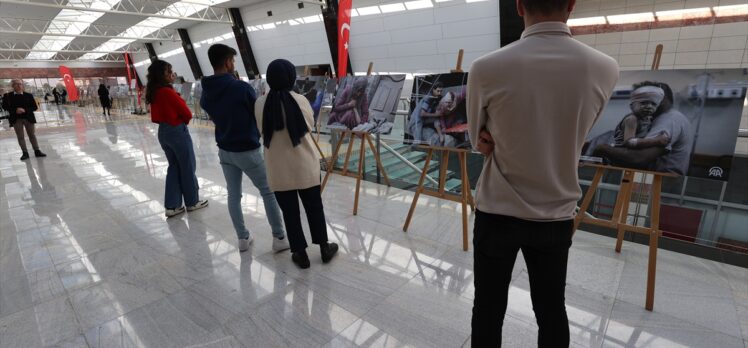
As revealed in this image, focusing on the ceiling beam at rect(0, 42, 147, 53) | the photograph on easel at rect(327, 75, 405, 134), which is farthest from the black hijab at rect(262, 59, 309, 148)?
the ceiling beam at rect(0, 42, 147, 53)

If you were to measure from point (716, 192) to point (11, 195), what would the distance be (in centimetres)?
740

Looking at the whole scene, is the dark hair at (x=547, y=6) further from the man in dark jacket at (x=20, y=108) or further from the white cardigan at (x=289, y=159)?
the man in dark jacket at (x=20, y=108)

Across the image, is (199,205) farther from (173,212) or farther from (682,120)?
(682,120)

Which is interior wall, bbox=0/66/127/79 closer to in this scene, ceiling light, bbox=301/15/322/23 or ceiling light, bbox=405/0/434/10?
ceiling light, bbox=301/15/322/23

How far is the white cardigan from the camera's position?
203cm

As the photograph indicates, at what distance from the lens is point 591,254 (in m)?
2.43

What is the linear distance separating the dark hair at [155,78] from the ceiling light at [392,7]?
6852 millimetres

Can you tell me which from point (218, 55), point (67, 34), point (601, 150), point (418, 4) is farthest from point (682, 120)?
point (67, 34)

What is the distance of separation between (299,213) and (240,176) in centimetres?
58

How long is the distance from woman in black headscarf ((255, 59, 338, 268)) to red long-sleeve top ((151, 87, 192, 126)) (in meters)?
1.33

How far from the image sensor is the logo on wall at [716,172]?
1754 mm

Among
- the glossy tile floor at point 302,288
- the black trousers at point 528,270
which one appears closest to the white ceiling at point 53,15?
the glossy tile floor at point 302,288

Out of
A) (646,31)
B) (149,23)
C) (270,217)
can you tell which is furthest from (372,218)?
(149,23)

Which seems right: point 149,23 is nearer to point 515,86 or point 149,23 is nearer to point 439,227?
point 439,227
